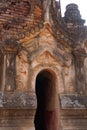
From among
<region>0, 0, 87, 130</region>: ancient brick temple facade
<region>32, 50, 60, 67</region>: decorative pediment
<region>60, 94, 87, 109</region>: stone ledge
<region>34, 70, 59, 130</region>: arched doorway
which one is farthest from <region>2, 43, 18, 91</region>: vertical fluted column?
<region>60, 94, 87, 109</region>: stone ledge

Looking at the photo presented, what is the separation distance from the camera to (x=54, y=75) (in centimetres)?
870

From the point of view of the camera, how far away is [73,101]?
8.36 m

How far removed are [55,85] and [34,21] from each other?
2448mm

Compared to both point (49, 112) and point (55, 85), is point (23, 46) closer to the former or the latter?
point (55, 85)

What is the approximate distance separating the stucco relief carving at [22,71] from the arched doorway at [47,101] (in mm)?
601

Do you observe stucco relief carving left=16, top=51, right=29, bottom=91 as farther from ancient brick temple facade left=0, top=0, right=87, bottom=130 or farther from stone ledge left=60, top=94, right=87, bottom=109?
stone ledge left=60, top=94, right=87, bottom=109

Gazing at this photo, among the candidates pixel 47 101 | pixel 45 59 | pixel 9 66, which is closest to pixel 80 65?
pixel 45 59

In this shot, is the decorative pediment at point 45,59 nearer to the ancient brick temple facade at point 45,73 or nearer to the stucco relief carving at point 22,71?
the ancient brick temple facade at point 45,73

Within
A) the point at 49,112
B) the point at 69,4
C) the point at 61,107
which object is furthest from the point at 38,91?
the point at 69,4

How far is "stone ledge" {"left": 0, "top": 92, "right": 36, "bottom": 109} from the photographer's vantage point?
782cm

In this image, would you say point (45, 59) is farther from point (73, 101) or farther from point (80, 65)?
point (73, 101)

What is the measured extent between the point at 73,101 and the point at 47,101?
1.00 meters

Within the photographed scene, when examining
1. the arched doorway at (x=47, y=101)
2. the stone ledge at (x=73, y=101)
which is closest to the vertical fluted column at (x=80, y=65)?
the stone ledge at (x=73, y=101)

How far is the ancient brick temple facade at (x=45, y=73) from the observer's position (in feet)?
26.0
